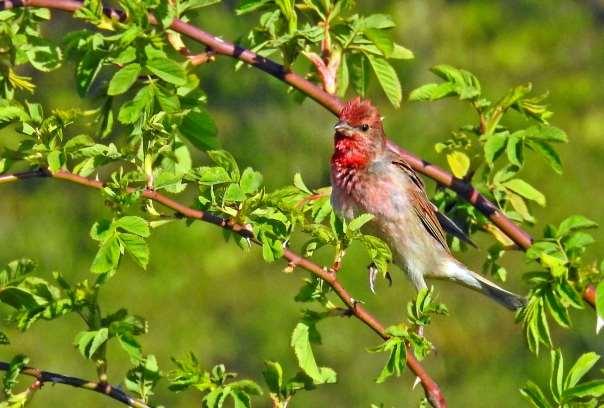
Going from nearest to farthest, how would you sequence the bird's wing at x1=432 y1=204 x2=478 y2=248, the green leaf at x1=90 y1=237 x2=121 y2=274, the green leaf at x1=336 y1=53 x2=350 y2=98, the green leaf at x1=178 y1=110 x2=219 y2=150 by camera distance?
1. the green leaf at x1=90 y1=237 x2=121 y2=274
2. the green leaf at x1=178 y1=110 x2=219 y2=150
3. the green leaf at x1=336 y1=53 x2=350 y2=98
4. the bird's wing at x1=432 y1=204 x2=478 y2=248

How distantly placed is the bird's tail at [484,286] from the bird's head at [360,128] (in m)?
0.85

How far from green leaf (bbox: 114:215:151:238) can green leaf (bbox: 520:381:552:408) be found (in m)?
1.17

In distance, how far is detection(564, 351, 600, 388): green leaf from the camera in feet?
12.2

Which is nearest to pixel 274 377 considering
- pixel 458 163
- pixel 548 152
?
pixel 458 163

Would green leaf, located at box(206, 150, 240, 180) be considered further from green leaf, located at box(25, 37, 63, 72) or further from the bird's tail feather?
the bird's tail feather

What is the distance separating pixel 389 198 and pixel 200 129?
212 centimetres

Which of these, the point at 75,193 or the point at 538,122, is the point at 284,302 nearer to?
the point at 75,193

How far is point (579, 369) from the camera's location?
3734 mm

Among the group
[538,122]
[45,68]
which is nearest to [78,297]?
[45,68]

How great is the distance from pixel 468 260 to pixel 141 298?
3.63 meters

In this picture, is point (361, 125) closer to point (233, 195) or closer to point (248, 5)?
point (248, 5)

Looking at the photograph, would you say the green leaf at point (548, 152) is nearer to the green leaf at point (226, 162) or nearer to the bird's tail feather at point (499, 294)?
the green leaf at point (226, 162)

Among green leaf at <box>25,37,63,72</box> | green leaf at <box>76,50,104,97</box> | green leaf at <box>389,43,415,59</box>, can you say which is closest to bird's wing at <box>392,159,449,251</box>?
green leaf at <box>389,43,415,59</box>

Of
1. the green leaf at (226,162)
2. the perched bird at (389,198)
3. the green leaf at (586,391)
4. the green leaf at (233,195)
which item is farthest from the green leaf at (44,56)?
the green leaf at (586,391)
